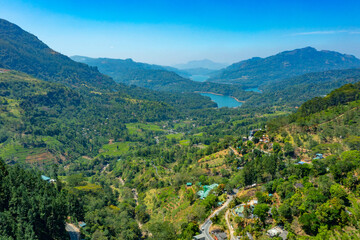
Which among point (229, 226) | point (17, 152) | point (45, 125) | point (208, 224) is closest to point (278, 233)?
point (229, 226)

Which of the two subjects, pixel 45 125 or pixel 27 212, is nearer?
pixel 27 212

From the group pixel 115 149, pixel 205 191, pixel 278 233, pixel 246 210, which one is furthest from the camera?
pixel 115 149

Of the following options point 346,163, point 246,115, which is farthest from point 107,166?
point 246,115

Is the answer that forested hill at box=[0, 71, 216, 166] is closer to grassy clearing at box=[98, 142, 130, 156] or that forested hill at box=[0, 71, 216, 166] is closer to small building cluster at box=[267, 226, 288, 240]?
grassy clearing at box=[98, 142, 130, 156]

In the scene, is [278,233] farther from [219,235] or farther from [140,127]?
[140,127]

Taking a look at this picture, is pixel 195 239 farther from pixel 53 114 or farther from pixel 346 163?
pixel 53 114

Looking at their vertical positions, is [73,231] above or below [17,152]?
above

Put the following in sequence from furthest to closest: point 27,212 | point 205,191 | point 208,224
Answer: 1. point 205,191
2. point 208,224
3. point 27,212

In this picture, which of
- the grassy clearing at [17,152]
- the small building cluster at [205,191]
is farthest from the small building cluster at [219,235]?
the grassy clearing at [17,152]

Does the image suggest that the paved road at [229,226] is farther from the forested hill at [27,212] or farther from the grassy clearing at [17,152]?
the grassy clearing at [17,152]
